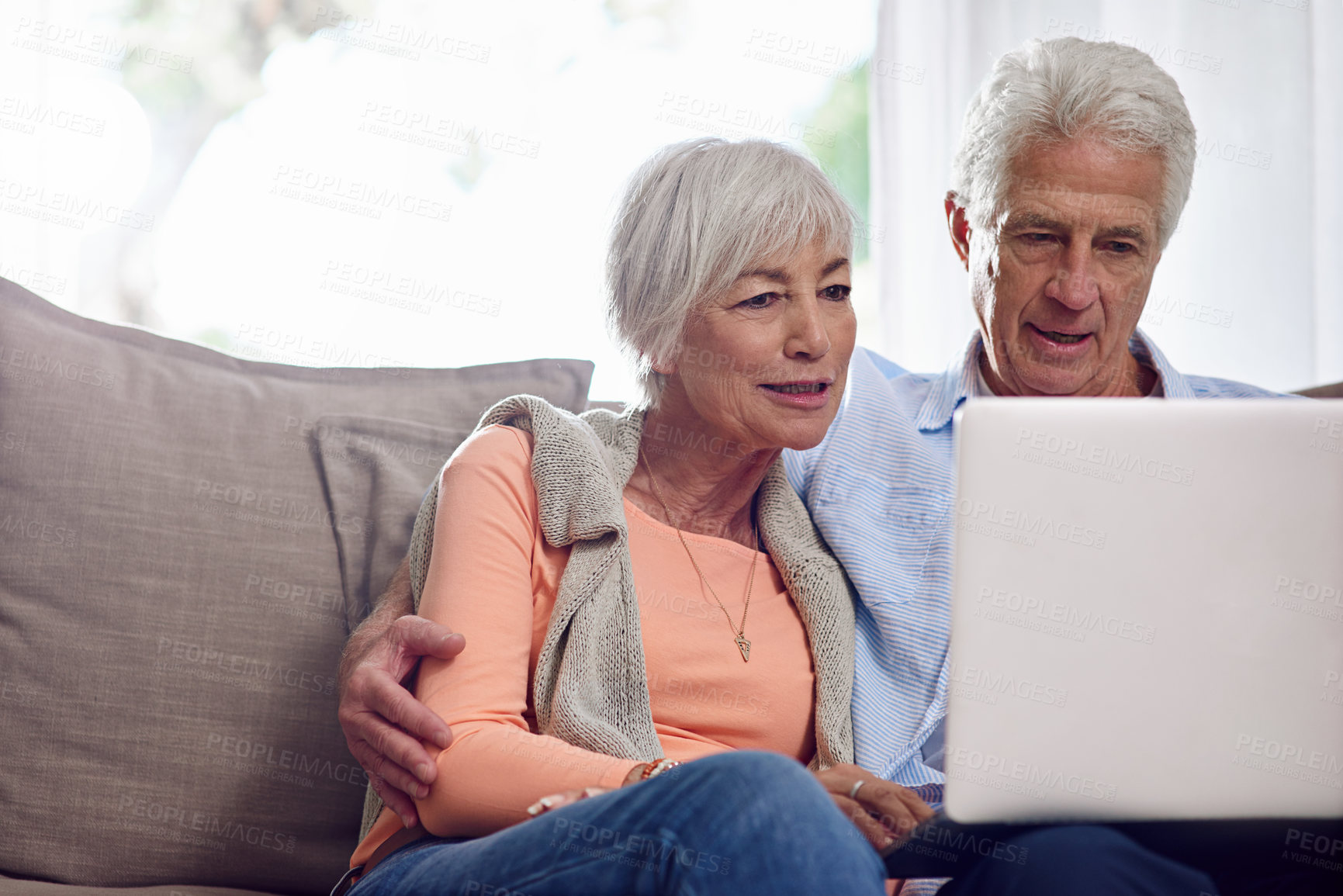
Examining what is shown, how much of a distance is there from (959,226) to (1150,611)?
1.08m

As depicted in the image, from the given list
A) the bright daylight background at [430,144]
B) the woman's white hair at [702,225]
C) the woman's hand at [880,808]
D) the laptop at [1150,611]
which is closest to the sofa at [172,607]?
the woman's white hair at [702,225]

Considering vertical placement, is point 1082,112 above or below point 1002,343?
above

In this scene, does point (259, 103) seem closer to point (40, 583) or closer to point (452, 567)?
point (40, 583)

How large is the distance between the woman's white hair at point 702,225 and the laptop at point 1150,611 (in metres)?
0.60

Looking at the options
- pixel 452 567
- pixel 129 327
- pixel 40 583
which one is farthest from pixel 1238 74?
pixel 40 583

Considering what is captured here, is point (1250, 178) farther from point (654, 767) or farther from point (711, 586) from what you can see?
point (654, 767)

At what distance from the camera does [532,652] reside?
124cm

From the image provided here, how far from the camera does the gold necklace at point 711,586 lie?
1.29m

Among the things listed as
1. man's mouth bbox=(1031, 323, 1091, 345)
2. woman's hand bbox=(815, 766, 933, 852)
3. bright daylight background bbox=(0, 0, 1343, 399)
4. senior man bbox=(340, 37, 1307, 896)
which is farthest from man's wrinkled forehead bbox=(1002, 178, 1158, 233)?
bright daylight background bbox=(0, 0, 1343, 399)

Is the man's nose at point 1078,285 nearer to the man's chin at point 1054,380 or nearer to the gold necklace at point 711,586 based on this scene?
the man's chin at point 1054,380

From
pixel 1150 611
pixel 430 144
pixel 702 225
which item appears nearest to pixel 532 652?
pixel 702 225

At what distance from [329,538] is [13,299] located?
0.55 metres

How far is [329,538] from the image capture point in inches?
56.7

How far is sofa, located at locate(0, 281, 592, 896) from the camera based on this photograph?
129 cm
